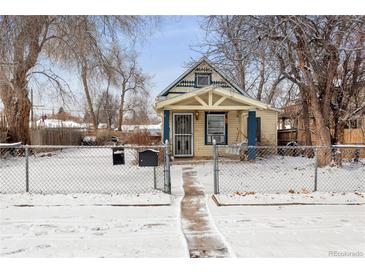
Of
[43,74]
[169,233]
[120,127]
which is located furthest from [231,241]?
[120,127]

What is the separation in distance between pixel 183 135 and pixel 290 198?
22.5ft

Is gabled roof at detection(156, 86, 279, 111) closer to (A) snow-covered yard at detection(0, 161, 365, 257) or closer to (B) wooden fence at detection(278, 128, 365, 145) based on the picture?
(B) wooden fence at detection(278, 128, 365, 145)

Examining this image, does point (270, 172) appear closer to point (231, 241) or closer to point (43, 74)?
point (231, 241)

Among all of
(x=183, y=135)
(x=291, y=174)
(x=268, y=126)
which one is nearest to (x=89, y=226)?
(x=291, y=174)

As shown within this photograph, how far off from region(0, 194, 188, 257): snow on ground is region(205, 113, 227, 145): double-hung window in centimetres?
730

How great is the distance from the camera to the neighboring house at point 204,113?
10.5 metres

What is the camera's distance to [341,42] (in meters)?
6.94

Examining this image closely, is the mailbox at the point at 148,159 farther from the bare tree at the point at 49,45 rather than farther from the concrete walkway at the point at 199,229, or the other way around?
the bare tree at the point at 49,45

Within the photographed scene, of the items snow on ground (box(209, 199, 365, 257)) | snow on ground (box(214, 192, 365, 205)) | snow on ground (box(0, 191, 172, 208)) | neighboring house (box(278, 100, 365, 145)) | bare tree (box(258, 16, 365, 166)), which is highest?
bare tree (box(258, 16, 365, 166))

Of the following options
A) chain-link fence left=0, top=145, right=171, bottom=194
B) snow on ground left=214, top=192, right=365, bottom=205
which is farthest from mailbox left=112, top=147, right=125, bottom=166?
snow on ground left=214, top=192, right=365, bottom=205

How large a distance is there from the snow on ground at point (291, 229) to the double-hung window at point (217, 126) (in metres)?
7.19

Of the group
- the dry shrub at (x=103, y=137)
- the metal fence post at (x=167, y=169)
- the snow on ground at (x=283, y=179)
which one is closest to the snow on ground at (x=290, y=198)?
the snow on ground at (x=283, y=179)

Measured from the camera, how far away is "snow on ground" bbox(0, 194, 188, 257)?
303cm

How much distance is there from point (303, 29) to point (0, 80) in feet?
33.0
